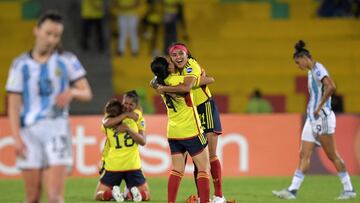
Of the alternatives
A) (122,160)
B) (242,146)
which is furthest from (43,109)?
(242,146)

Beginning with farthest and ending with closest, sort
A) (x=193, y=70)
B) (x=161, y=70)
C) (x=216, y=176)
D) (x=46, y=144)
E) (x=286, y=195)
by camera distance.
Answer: (x=286, y=195), (x=216, y=176), (x=193, y=70), (x=161, y=70), (x=46, y=144)

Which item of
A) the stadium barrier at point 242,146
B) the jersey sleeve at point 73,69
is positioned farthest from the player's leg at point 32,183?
the stadium barrier at point 242,146

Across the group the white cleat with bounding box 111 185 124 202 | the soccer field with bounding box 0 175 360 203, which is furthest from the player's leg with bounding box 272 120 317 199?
the white cleat with bounding box 111 185 124 202

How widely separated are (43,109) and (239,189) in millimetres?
7358

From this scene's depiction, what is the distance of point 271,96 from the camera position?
72.7 feet

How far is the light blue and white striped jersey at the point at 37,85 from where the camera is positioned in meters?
6.98

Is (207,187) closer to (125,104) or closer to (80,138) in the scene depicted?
(125,104)

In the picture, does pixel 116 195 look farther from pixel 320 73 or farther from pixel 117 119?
pixel 320 73

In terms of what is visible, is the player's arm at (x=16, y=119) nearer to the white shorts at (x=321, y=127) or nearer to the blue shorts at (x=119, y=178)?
the blue shorts at (x=119, y=178)

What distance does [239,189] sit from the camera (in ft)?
45.6

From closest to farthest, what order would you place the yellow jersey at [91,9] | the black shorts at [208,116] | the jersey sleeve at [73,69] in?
the jersey sleeve at [73,69]
the black shorts at [208,116]
the yellow jersey at [91,9]

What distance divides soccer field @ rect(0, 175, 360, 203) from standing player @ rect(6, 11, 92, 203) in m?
4.75

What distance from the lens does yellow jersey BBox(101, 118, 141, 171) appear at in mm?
12031

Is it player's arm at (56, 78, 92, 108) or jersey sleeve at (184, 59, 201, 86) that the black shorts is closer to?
jersey sleeve at (184, 59, 201, 86)
